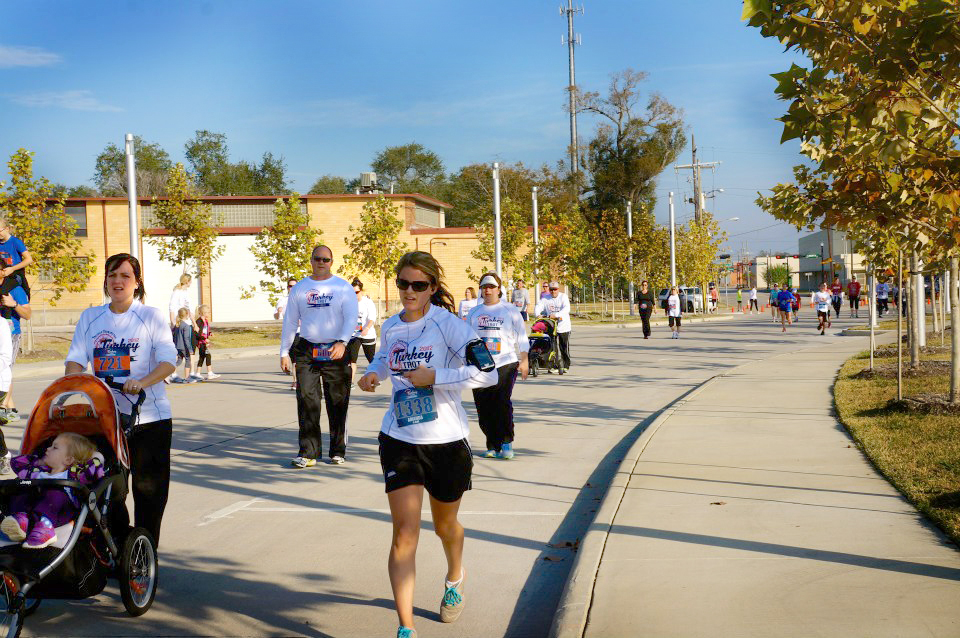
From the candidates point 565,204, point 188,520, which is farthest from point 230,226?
point 188,520

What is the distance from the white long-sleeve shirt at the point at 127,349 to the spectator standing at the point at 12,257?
5.20 meters

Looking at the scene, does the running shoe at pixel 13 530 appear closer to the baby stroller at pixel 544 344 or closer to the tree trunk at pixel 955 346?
the tree trunk at pixel 955 346

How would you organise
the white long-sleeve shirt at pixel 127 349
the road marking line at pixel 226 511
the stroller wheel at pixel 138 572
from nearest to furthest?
the stroller wheel at pixel 138 572 < the white long-sleeve shirt at pixel 127 349 < the road marking line at pixel 226 511

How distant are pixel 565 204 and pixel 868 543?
67.5 meters

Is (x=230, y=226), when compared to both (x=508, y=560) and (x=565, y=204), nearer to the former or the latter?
(x=565, y=204)

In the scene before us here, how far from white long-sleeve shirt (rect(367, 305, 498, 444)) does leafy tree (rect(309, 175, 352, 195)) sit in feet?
332

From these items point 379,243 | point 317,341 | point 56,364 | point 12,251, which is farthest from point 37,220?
point 317,341

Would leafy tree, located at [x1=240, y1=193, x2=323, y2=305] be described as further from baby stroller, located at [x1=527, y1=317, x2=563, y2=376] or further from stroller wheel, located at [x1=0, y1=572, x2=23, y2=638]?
stroller wheel, located at [x1=0, y1=572, x2=23, y2=638]

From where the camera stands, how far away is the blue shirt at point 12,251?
10.7 metres

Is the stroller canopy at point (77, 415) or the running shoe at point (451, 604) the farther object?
the stroller canopy at point (77, 415)

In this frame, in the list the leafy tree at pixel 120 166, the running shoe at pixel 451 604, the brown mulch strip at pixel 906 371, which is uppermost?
the leafy tree at pixel 120 166

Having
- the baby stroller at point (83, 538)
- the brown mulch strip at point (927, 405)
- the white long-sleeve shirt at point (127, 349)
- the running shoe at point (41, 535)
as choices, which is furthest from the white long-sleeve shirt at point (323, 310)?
the brown mulch strip at point (927, 405)

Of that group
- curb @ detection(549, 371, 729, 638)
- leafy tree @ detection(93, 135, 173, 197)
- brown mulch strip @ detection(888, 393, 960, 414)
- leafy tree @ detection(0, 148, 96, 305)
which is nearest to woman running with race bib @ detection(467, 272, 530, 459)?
curb @ detection(549, 371, 729, 638)

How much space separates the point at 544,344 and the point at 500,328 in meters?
9.45
